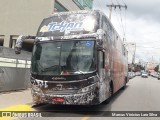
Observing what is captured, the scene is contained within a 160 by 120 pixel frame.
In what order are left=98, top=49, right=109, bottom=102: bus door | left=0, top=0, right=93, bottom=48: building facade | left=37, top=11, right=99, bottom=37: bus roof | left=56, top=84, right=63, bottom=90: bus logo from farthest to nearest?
left=0, top=0, right=93, bottom=48: building facade
left=37, top=11, right=99, bottom=37: bus roof
left=98, top=49, right=109, bottom=102: bus door
left=56, top=84, right=63, bottom=90: bus logo

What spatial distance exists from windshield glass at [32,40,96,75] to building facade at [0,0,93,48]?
61.5 feet

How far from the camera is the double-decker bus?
37.2 ft

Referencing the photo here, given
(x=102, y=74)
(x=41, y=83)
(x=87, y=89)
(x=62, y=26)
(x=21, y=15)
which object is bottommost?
(x=87, y=89)

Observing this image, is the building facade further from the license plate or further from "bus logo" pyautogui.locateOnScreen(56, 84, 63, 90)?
the license plate

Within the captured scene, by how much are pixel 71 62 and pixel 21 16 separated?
2119cm

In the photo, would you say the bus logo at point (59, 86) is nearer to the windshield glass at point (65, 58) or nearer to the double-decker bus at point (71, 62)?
the double-decker bus at point (71, 62)

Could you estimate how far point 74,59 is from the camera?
11648 millimetres

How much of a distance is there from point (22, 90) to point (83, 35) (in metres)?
8.24

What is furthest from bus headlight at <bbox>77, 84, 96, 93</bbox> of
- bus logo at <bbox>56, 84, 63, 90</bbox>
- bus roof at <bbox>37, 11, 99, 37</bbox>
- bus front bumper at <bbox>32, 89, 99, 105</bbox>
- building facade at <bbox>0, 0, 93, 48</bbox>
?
building facade at <bbox>0, 0, 93, 48</bbox>

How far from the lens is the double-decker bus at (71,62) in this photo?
1134cm

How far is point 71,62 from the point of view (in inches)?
458

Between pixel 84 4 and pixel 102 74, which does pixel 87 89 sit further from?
pixel 84 4

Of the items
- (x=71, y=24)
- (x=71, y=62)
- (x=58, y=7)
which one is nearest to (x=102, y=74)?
(x=71, y=62)

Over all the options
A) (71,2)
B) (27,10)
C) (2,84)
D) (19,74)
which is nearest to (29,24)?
(27,10)
